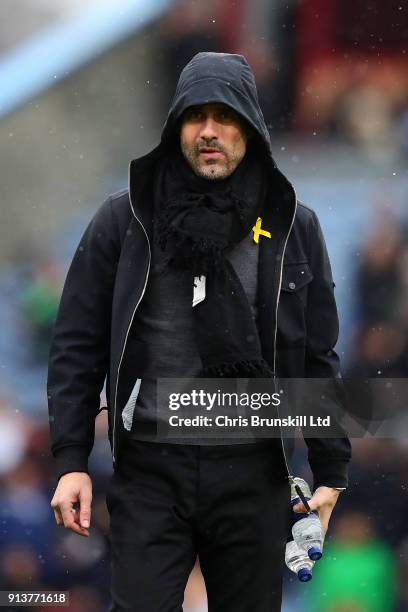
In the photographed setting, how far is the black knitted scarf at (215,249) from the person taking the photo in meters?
2.57

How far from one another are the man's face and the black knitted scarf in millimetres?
32

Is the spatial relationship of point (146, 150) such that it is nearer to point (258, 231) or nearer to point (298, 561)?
point (258, 231)

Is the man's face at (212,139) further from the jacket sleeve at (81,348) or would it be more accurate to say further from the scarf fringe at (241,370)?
the scarf fringe at (241,370)

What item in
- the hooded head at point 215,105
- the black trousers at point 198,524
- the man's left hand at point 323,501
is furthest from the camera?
the man's left hand at point 323,501

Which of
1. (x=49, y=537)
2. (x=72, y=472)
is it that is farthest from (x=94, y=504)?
(x=72, y=472)

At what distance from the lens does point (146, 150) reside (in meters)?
3.89

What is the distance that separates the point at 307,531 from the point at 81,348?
0.71 metres

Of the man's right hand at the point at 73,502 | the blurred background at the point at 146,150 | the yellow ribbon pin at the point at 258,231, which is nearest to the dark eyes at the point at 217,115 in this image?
the yellow ribbon pin at the point at 258,231

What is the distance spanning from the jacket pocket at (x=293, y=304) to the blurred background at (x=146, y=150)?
1.21 meters

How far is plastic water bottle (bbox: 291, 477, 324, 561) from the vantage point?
2656 millimetres

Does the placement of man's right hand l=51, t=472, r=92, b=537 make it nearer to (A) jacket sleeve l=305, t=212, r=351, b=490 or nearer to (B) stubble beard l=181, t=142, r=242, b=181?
(A) jacket sleeve l=305, t=212, r=351, b=490

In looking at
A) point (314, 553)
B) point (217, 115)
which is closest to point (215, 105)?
point (217, 115)

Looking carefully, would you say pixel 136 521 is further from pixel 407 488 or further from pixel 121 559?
pixel 407 488

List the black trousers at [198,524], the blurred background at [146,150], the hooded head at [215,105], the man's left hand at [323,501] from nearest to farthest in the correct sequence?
1. the black trousers at [198,524]
2. the hooded head at [215,105]
3. the man's left hand at [323,501]
4. the blurred background at [146,150]
